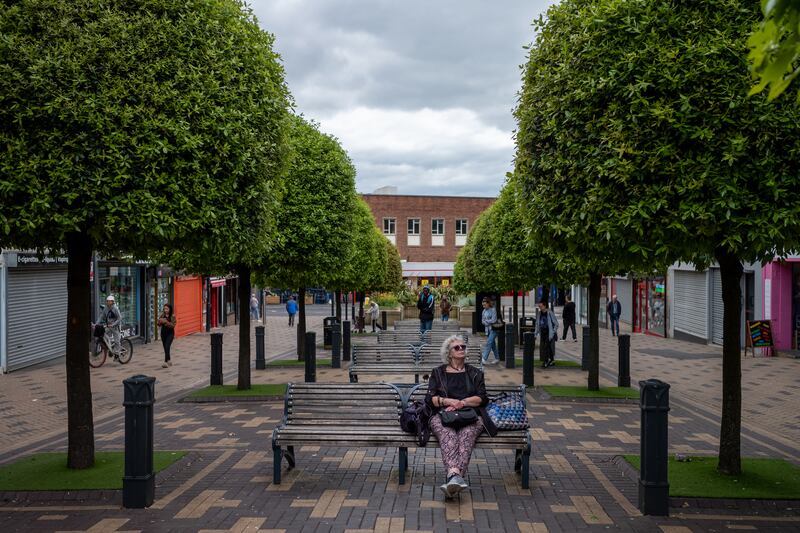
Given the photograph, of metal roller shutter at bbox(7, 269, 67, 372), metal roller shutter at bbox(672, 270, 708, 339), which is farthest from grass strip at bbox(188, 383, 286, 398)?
metal roller shutter at bbox(672, 270, 708, 339)

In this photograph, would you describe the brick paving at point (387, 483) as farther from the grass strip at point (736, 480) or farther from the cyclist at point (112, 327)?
the cyclist at point (112, 327)

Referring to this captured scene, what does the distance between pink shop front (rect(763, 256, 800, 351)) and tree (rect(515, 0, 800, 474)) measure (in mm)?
15299

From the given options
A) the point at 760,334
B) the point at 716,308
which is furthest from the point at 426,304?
the point at 716,308

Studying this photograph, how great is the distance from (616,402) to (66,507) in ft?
28.9

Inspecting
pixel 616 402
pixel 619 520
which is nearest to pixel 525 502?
pixel 619 520

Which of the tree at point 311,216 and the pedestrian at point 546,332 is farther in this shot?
the pedestrian at point 546,332

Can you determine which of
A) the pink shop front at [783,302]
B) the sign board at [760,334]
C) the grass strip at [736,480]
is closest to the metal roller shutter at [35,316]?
the grass strip at [736,480]

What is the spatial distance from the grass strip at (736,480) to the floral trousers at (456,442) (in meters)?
1.92

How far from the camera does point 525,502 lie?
630 cm

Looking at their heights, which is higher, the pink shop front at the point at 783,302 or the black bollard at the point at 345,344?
the pink shop front at the point at 783,302

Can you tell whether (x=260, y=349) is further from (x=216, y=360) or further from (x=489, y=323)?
(x=489, y=323)

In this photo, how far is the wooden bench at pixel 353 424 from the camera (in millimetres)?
6703

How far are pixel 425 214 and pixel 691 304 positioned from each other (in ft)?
116

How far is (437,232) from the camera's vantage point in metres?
59.6
